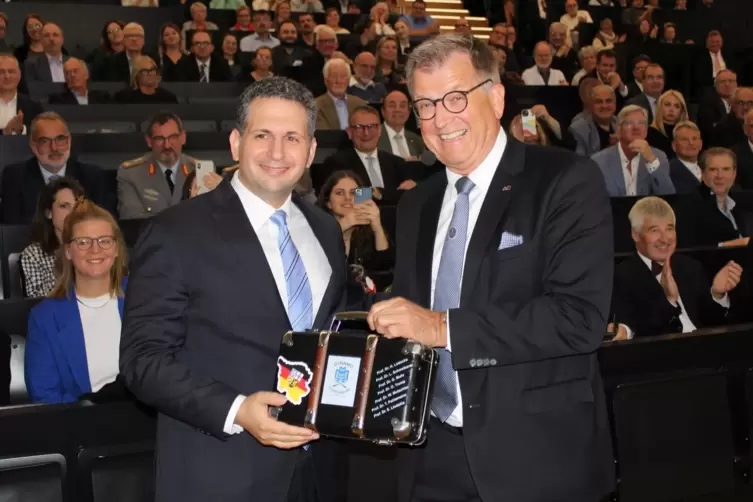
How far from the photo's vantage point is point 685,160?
8.73m

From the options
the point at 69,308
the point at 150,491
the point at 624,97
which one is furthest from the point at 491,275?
the point at 624,97

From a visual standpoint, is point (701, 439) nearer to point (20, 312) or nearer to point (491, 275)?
point (491, 275)

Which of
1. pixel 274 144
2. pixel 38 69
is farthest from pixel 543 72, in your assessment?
pixel 274 144

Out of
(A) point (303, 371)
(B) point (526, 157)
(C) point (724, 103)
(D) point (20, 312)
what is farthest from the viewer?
(C) point (724, 103)

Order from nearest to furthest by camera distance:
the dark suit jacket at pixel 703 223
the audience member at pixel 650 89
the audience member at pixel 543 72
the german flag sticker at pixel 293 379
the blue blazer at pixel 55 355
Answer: the german flag sticker at pixel 293 379 < the blue blazer at pixel 55 355 < the dark suit jacket at pixel 703 223 < the audience member at pixel 650 89 < the audience member at pixel 543 72

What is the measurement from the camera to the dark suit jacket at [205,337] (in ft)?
7.47

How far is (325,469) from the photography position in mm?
2523

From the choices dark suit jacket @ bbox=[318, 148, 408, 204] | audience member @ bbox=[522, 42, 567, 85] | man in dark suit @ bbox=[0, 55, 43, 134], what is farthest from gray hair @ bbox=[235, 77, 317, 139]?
audience member @ bbox=[522, 42, 567, 85]

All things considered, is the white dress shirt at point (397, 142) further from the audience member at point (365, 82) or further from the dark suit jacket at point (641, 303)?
the dark suit jacket at point (641, 303)

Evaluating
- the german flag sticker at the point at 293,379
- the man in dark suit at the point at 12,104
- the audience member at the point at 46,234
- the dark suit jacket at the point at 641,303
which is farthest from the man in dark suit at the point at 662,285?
the man in dark suit at the point at 12,104

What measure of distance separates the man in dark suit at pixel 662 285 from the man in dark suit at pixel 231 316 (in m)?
2.64

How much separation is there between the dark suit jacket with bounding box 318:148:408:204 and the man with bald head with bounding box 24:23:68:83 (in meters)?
3.54

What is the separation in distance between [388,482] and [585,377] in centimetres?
82

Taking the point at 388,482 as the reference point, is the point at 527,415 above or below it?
Result: above
